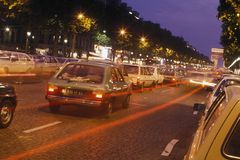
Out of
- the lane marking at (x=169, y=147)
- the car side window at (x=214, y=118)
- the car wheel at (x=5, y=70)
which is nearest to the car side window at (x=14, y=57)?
the car wheel at (x=5, y=70)

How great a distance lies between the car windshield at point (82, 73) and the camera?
15750mm

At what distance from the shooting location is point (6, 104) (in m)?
11.9

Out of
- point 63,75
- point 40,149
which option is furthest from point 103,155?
point 63,75

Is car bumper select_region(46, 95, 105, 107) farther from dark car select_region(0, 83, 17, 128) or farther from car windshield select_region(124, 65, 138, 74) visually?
car windshield select_region(124, 65, 138, 74)

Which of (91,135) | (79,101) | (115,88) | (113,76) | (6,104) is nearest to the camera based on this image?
(6,104)

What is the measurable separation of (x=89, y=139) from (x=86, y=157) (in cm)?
219

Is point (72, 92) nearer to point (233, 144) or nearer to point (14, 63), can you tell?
point (233, 144)

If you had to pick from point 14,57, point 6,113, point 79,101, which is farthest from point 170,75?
point 6,113

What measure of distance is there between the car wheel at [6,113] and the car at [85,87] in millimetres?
3224

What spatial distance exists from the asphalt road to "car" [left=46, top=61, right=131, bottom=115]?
0.44m

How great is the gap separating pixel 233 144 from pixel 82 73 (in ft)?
41.7

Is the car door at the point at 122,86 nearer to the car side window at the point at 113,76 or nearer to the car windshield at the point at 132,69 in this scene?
the car side window at the point at 113,76

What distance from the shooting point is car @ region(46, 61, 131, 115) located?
1521cm

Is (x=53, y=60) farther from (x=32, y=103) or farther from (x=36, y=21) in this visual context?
(x=32, y=103)
